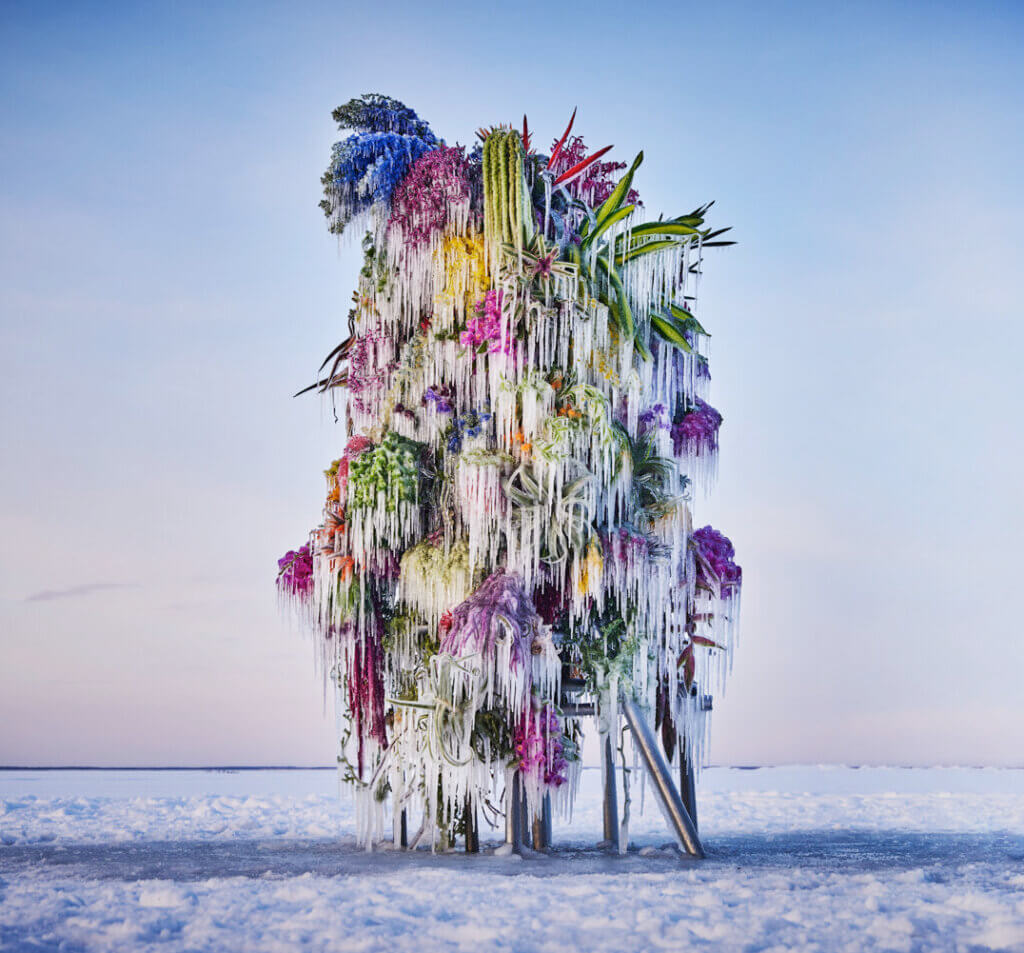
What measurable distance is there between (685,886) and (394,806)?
223 inches

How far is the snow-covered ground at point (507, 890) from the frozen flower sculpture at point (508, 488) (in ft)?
5.15

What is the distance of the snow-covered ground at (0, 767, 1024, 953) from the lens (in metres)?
7.62

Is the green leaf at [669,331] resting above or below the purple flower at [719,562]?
above

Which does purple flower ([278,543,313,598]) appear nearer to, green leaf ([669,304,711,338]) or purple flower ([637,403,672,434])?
purple flower ([637,403,672,434])

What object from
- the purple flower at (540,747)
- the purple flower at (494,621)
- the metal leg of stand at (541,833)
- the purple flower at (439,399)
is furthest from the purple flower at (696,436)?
the metal leg of stand at (541,833)

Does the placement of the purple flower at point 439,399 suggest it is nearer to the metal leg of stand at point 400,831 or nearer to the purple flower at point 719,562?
the purple flower at point 719,562

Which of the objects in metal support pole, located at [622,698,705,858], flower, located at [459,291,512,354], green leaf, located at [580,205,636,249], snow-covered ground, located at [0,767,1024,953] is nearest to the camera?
snow-covered ground, located at [0,767,1024,953]

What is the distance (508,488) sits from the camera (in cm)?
1353

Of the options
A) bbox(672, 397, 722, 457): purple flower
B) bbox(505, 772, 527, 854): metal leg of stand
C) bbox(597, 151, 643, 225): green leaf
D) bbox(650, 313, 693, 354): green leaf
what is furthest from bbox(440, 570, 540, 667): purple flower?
bbox(597, 151, 643, 225): green leaf

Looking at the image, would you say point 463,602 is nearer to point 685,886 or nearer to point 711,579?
point 711,579

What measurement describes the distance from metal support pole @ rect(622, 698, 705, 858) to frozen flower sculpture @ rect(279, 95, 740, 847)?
31cm

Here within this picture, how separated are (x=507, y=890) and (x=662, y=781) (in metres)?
3.87

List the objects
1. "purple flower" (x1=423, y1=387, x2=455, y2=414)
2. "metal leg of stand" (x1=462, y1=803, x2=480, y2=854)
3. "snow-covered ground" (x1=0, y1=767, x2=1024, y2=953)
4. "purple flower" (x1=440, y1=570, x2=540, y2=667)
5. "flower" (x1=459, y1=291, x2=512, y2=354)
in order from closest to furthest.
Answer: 1. "snow-covered ground" (x1=0, y1=767, x2=1024, y2=953)
2. "purple flower" (x1=440, y1=570, x2=540, y2=667)
3. "flower" (x1=459, y1=291, x2=512, y2=354)
4. "metal leg of stand" (x1=462, y1=803, x2=480, y2=854)
5. "purple flower" (x1=423, y1=387, x2=455, y2=414)

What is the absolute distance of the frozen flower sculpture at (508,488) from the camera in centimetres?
1341
